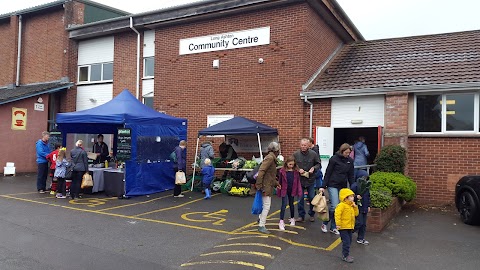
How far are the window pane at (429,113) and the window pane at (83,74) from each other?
14635 mm

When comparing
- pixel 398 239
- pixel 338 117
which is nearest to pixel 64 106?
pixel 338 117

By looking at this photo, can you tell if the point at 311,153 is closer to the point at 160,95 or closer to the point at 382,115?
the point at 382,115

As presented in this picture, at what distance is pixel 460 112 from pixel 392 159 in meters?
2.28

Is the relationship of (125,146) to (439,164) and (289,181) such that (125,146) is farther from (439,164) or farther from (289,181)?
(439,164)

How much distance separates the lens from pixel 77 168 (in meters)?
10.1

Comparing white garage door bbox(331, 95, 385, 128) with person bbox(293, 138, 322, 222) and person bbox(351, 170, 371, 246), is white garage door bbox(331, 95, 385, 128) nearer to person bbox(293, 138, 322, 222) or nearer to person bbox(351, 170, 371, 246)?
person bbox(293, 138, 322, 222)

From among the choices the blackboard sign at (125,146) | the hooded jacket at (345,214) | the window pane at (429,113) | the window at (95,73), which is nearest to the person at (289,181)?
the hooded jacket at (345,214)

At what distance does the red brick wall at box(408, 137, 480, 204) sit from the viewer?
9.66m

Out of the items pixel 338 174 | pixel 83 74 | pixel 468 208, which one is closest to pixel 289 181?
pixel 338 174

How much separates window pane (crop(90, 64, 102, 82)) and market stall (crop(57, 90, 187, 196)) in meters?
5.81

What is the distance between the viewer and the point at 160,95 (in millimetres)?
15172

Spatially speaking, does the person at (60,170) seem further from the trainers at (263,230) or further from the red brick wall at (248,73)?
the trainers at (263,230)

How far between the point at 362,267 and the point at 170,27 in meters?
12.4

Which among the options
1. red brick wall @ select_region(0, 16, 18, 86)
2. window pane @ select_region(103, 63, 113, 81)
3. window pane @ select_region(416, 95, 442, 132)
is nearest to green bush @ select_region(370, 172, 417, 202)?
window pane @ select_region(416, 95, 442, 132)
